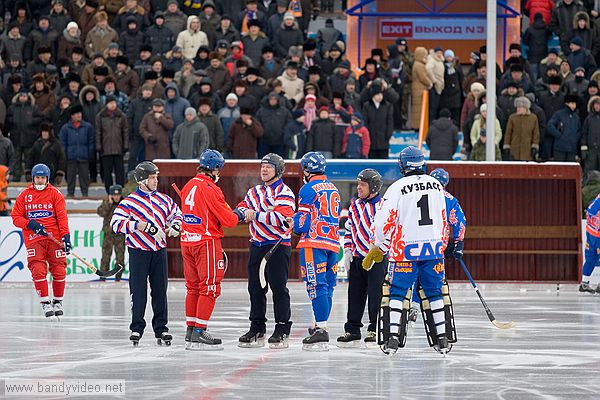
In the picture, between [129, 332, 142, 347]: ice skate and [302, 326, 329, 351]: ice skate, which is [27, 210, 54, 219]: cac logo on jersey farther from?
[302, 326, 329, 351]: ice skate

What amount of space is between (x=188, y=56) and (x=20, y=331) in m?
12.2

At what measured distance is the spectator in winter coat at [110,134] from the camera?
994 inches

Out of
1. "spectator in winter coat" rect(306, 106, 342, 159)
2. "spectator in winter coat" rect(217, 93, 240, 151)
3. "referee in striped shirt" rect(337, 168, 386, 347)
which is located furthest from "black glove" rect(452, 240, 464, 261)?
"spectator in winter coat" rect(217, 93, 240, 151)

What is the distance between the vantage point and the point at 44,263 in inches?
739

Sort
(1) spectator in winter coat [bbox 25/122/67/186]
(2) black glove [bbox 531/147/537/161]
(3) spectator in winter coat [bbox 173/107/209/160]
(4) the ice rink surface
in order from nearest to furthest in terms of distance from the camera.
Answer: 1. (4) the ice rink surface
2. (3) spectator in winter coat [bbox 173/107/209/160]
3. (2) black glove [bbox 531/147/537/161]
4. (1) spectator in winter coat [bbox 25/122/67/186]

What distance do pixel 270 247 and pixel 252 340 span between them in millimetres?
1038

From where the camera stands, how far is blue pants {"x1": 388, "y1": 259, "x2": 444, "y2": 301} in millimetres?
13594

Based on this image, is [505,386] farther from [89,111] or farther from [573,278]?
[89,111]

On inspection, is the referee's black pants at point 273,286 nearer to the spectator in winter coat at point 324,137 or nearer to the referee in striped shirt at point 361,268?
the referee in striped shirt at point 361,268

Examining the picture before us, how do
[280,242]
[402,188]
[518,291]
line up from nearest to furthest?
[402,188], [280,242], [518,291]

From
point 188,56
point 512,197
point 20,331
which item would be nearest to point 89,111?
point 188,56

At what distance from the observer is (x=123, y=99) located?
26.3m

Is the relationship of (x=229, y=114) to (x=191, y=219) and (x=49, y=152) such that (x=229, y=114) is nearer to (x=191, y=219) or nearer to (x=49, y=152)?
(x=49, y=152)

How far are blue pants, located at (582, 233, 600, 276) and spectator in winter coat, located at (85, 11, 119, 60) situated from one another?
11.2m
